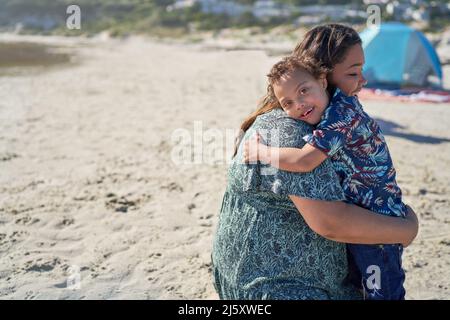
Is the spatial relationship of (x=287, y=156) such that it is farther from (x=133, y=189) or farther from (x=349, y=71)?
(x=133, y=189)

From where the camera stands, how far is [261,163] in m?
1.65

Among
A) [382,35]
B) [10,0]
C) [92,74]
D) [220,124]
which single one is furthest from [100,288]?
[10,0]

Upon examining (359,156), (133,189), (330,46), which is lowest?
(133,189)

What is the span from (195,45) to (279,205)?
2467 cm

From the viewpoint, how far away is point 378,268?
177cm

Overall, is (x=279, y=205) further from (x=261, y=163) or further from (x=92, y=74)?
(x=92, y=74)

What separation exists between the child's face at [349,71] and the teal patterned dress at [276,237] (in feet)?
0.87

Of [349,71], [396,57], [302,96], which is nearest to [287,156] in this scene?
[302,96]

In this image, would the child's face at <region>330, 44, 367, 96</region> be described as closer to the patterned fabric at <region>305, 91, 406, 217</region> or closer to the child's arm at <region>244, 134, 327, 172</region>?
the patterned fabric at <region>305, 91, 406, 217</region>

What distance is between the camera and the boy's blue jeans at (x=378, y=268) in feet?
5.74

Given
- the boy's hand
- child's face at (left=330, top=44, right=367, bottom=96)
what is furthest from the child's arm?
child's face at (left=330, top=44, right=367, bottom=96)

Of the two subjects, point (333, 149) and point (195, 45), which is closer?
point (333, 149)

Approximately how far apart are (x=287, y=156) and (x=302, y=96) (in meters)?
0.23

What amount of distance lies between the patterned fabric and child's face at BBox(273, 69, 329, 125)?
39 mm
